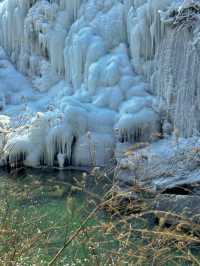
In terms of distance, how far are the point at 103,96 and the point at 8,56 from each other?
4.51 metres

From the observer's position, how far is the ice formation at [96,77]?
1197 cm

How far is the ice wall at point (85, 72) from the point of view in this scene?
1239 centimetres

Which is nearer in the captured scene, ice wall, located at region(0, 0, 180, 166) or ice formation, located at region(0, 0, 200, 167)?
ice formation, located at region(0, 0, 200, 167)

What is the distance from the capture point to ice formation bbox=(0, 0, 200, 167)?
11969 mm

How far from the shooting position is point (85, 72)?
46.4ft

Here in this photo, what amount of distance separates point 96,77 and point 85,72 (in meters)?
0.70

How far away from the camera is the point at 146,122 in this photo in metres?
12.1

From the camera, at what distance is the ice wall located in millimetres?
12391

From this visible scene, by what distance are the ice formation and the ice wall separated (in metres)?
0.02

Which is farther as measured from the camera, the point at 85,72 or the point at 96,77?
the point at 85,72

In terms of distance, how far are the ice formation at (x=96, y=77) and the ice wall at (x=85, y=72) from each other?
2cm

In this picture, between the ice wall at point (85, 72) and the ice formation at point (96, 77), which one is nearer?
the ice formation at point (96, 77)

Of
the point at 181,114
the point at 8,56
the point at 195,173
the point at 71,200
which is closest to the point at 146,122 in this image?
the point at 181,114

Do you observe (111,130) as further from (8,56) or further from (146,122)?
(8,56)
